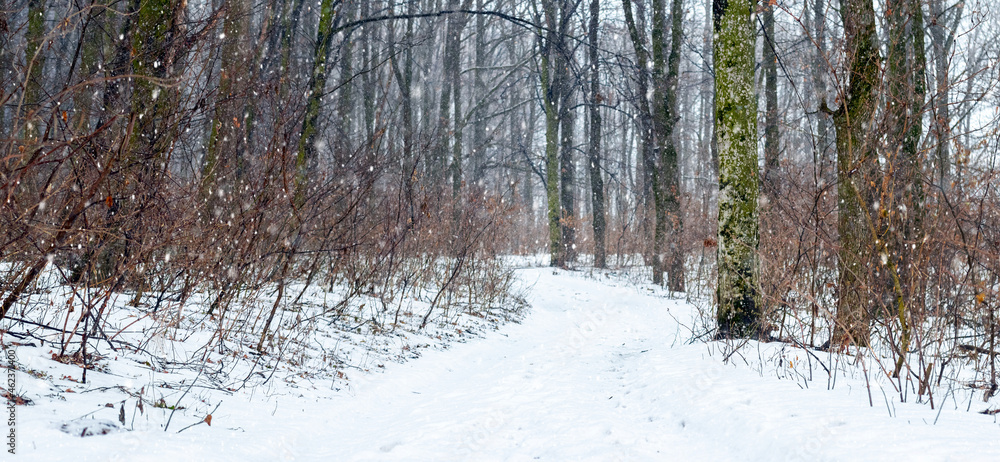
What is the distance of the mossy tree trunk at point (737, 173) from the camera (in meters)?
6.75

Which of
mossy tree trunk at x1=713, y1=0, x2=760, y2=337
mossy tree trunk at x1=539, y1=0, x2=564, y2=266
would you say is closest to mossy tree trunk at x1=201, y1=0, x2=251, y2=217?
mossy tree trunk at x1=713, y1=0, x2=760, y2=337

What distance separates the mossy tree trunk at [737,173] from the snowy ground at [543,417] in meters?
0.69

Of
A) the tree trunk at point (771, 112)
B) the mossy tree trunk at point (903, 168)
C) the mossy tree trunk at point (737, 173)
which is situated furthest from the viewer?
the tree trunk at point (771, 112)

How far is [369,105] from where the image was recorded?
59.3ft

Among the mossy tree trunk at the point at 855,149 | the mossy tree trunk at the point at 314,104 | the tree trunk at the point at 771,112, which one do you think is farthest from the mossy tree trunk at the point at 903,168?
the mossy tree trunk at the point at 314,104

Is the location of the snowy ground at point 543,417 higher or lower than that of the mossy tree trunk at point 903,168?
lower

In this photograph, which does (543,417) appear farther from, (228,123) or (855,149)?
(228,123)

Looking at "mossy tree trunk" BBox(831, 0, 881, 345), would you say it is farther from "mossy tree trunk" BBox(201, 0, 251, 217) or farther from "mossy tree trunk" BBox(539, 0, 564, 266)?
"mossy tree trunk" BBox(539, 0, 564, 266)

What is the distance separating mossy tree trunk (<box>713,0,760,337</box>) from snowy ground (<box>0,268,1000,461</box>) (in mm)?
685

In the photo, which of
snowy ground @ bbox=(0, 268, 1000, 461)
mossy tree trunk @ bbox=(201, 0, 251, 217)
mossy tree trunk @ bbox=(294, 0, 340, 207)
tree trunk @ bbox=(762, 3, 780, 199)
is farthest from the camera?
tree trunk @ bbox=(762, 3, 780, 199)

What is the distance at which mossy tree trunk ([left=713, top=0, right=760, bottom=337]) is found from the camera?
266 inches

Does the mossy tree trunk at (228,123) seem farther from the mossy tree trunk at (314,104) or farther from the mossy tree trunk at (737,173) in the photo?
the mossy tree trunk at (737,173)

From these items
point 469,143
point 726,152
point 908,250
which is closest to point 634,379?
point 908,250

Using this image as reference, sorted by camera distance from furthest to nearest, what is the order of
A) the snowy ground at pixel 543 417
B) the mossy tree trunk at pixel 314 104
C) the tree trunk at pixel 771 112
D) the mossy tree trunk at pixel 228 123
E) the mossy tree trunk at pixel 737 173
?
the tree trunk at pixel 771 112 → the mossy tree trunk at pixel 314 104 → the mossy tree trunk at pixel 737 173 → the mossy tree trunk at pixel 228 123 → the snowy ground at pixel 543 417
